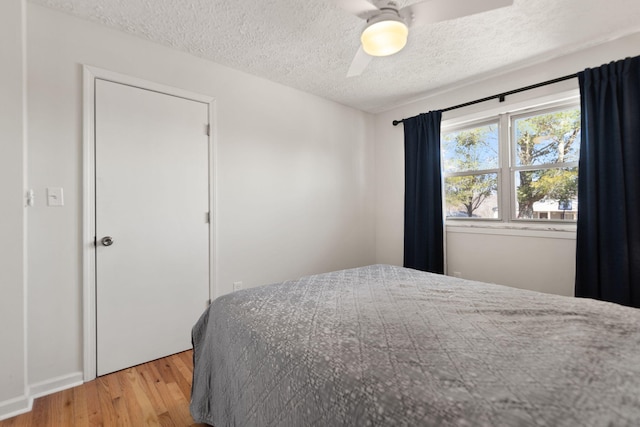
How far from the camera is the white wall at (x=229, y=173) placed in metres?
1.84

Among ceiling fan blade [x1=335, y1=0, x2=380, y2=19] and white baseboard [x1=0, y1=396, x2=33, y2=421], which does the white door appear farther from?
ceiling fan blade [x1=335, y1=0, x2=380, y2=19]

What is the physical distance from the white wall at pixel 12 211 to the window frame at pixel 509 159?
348 cm

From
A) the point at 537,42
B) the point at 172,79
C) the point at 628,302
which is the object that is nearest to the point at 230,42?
the point at 172,79

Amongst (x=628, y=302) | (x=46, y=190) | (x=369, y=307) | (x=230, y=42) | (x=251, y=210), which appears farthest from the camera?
(x=251, y=210)

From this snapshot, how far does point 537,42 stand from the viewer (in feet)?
7.34

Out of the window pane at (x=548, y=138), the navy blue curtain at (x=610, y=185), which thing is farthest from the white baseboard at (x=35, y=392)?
the window pane at (x=548, y=138)

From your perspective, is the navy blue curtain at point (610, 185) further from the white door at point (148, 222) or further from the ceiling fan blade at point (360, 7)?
the white door at point (148, 222)

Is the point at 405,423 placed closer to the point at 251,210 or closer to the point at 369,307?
the point at 369,307

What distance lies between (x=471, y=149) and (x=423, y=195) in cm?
71

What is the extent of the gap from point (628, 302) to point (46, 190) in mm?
4047

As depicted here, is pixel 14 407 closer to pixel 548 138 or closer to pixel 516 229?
pixel 516 229

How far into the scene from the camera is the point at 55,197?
1.88m

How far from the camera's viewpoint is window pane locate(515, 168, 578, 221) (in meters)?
2.51

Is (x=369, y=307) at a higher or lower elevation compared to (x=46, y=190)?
lower
